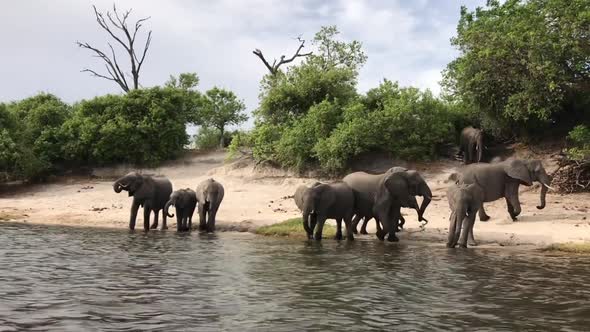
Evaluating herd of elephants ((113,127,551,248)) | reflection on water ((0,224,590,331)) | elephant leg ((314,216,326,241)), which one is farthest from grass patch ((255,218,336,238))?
reflection on water ((0,224,590,331))

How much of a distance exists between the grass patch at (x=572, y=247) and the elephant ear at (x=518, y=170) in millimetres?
3996

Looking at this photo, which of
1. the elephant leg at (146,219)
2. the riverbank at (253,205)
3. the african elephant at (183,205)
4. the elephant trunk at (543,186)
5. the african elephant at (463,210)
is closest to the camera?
the african elephant at (463,210)

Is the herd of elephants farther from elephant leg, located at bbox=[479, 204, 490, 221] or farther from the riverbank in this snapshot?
the riverbank

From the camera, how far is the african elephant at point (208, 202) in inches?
832

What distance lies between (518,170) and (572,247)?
4.51m

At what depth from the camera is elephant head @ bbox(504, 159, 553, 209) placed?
2000 centimetres

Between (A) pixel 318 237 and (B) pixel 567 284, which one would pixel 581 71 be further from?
(B) pixel 567 284

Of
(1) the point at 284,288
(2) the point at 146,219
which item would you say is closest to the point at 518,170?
(1) the point at 284,288

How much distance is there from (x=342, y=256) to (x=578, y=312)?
635 cm

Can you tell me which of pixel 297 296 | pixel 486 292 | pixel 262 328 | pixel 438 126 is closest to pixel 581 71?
pixel 438 126

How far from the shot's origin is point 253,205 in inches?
1027

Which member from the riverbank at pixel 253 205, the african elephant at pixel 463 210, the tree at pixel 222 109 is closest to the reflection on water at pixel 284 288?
the african elephant at pixel 463 210

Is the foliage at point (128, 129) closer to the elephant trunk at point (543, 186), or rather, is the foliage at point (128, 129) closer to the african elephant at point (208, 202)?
the african elephant at point (208, 202)

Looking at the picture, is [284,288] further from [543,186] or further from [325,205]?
[543,186]
